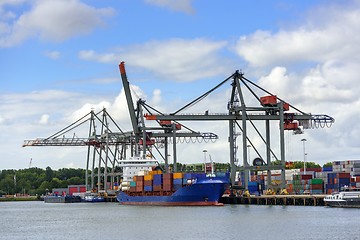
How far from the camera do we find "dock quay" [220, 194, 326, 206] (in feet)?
249

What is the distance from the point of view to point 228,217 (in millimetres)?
59344

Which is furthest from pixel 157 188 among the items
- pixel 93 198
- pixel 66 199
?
pixel 66 199

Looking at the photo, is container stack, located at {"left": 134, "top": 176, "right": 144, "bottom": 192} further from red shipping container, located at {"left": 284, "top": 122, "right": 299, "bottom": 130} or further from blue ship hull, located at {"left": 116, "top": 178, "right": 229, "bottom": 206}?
red shipping container, located at {"left": 284, "top": 122, "right": 299, "bottom": 130}

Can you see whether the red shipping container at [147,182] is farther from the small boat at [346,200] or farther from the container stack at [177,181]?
the small boat at [346,200]

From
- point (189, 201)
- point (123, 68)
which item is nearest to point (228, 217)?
point (189, 201)

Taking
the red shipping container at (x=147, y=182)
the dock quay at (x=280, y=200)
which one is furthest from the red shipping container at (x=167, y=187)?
the dock quay at (x=280, y=200)

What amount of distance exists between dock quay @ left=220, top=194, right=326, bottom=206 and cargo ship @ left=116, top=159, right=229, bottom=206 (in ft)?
11.0

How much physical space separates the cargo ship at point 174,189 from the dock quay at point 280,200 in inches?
132

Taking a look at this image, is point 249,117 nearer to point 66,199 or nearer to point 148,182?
point 148,182

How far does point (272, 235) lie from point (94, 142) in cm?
8160

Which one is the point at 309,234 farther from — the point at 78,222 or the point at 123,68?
the point at 123,68

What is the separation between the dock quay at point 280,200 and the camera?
75762mm

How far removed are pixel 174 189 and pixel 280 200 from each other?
1228cm

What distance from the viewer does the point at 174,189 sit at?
8244 centimetres
